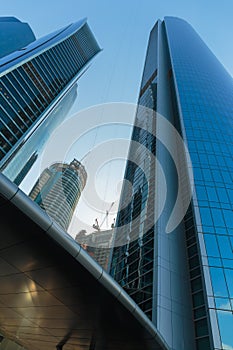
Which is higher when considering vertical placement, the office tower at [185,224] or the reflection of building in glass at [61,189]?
the reflection of building in glass at [61,189]

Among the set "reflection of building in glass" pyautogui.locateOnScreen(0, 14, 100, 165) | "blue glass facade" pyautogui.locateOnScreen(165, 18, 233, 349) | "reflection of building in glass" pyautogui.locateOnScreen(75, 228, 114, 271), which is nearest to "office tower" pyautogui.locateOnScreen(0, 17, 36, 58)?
"reflection of building in glass" pyautogui.locateOnScreen(0, 14, 100, 165)

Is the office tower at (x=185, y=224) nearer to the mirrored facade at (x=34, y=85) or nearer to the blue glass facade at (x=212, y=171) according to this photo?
the blue glass facade at (x=212, y=171)

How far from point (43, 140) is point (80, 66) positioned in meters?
47.1

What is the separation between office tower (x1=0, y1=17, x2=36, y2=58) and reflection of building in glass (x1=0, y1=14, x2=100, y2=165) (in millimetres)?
20342

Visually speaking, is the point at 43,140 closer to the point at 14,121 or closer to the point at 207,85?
the point at 14,121

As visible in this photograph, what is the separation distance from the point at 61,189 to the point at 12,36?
288 ft

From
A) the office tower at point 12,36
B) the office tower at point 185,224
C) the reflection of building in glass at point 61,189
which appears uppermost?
the office tower at point 12,36

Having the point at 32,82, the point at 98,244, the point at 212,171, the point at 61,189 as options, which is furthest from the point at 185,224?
the point at 61,189

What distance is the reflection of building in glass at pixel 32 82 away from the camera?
59188 millimetres

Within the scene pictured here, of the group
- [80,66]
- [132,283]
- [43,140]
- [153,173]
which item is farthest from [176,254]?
[80,66]

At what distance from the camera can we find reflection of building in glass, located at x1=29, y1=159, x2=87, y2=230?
137625mm

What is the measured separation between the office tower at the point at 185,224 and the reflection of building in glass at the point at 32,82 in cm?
3448

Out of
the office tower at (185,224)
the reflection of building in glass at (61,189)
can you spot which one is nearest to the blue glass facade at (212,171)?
the office tower at (185,224)

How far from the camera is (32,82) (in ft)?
242
